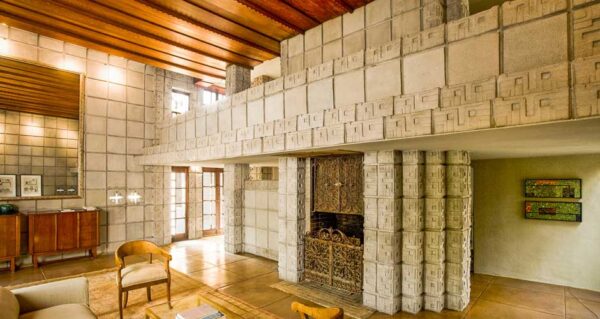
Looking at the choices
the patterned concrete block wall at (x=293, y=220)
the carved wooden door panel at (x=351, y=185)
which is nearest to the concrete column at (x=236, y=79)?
the patterned concrete block wall at (x=293, y=220)

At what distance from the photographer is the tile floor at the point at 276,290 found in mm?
4273

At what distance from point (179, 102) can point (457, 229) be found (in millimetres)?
8342

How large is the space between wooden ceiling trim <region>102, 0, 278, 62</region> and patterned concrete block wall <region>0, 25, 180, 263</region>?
3.47m

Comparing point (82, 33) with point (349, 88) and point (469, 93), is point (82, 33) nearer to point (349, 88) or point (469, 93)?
point (349, 88)

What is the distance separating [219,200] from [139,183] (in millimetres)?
A: 2618

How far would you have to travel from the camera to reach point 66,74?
7168 mm

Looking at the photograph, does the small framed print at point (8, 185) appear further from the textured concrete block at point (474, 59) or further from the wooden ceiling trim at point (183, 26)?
the textured concrete block at point (474, 59)

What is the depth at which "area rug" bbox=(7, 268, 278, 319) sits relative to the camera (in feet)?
13.0

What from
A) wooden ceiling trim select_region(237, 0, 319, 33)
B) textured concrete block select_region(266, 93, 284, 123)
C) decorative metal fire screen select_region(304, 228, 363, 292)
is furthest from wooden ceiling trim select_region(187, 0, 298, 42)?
decorative metal fire screen select_region(304, 228, 363, 292)

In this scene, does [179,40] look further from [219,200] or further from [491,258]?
[491,258]

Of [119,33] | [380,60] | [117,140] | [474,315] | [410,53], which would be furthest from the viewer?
[117,140]

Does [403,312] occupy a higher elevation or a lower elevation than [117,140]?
lower

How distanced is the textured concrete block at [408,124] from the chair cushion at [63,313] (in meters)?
3.67

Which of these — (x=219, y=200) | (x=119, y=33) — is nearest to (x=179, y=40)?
(x=119, y=33)
